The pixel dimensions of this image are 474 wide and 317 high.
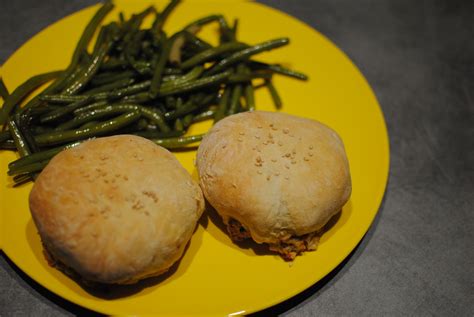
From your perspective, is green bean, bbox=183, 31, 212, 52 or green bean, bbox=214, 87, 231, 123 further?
green bean, bbox=183, 31, 212, 52

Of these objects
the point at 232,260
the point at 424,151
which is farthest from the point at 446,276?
the point at 232,260

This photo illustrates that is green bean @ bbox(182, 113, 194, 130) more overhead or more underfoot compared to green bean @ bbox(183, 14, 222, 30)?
more underfoot

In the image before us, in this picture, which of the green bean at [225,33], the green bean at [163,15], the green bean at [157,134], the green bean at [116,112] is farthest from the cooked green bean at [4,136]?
the green bean at [225,33]

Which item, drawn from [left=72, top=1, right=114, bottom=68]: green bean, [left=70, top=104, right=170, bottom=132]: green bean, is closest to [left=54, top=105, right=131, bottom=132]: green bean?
[left=70, top=104, right=170, bottom=132]: green bean

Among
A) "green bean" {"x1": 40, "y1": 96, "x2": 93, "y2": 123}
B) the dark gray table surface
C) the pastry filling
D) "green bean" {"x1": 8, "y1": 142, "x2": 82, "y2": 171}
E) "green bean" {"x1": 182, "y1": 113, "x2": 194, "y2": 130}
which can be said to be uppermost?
"green bean" {"x1": 40, "y1": 96, "x2": 93, "y2": 123}

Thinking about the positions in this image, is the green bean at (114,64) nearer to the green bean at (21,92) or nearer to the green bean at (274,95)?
the green bean at (21,92)

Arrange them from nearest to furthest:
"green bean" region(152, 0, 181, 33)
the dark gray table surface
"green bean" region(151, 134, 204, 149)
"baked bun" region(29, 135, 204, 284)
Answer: "baked bun" region(29, 135, 204, 284) < the dark gray table surface < "green bean" region(151, 134, 204, 149) < "green bean" region(152, 0, 181, 33)

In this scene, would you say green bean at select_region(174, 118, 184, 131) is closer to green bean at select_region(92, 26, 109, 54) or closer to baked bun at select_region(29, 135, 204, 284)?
baked bun at select_region(29, 135, 204, 284)
